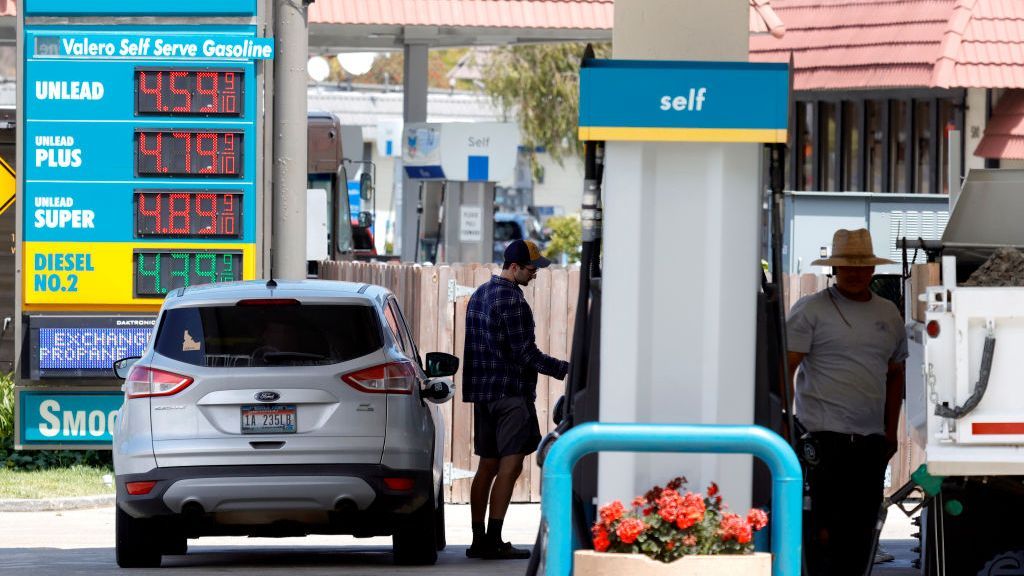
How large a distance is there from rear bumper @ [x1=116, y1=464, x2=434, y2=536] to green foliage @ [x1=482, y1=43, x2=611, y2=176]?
35.6m

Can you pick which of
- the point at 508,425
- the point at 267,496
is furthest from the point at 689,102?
the point at 508,425

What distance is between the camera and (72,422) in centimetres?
1586

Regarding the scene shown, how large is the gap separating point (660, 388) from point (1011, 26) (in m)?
16.8

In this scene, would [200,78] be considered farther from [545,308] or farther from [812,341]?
[812,341]

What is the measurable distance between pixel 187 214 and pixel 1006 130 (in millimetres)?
12224

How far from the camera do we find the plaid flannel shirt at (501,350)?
1234 cm

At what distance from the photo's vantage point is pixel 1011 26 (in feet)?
79.0

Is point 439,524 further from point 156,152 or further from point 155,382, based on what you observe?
point 156,152

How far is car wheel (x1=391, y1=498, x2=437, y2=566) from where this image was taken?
454 inches

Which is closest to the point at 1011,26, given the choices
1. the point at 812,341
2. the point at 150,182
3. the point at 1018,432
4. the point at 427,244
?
the point at 427,244

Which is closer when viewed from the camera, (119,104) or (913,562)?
(913,562)

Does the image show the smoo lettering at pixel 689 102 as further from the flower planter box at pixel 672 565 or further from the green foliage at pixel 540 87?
the green foliage at pixel 540 87

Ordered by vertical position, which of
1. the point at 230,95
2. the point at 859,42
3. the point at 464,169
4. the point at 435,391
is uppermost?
the point at 859,42

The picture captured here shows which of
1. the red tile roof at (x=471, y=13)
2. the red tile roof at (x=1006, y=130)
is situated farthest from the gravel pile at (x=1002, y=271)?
the red tile roof at (x=1006, y=130)
